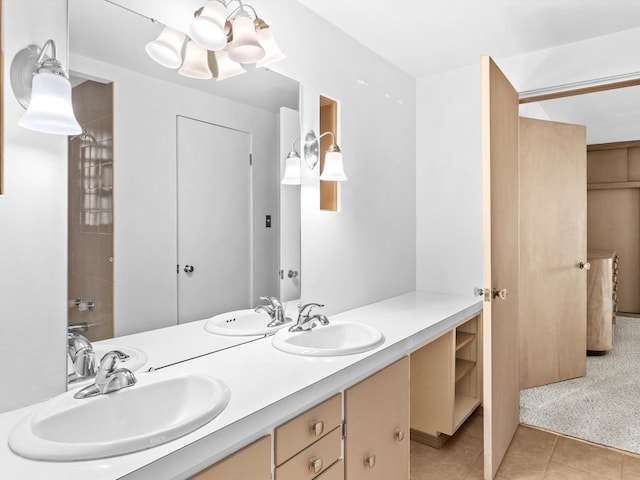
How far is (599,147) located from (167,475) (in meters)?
6.37

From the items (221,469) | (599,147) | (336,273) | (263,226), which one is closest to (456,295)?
(336,273)

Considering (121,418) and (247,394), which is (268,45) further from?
(121,418)

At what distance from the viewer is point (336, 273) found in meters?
2.32

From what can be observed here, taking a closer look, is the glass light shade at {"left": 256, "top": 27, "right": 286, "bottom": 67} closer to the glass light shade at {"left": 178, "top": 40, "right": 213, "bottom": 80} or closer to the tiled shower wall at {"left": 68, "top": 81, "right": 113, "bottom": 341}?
the glass light shade at {"left": 178, "top": 40, "right": 213, "bottom": 80}

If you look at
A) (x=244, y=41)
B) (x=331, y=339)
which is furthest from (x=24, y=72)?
(x=331, y=339)

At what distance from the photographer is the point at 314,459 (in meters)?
1.31

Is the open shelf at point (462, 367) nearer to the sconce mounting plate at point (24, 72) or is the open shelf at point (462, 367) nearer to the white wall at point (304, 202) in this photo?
the white wall at point (304, 202)

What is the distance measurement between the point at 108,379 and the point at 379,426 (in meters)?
1.01

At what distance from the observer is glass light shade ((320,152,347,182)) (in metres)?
2.13

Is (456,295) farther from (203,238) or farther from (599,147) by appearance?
(599,147)

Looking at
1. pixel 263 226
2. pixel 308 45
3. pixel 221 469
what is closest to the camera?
pixel 221 469

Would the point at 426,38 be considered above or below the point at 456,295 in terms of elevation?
above

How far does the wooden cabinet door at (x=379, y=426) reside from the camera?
1.50 m

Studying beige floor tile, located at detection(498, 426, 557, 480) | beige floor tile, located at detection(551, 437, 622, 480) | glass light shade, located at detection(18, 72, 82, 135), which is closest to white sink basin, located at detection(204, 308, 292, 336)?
glass light shade, located at detection(18, 72, 82, 135)
